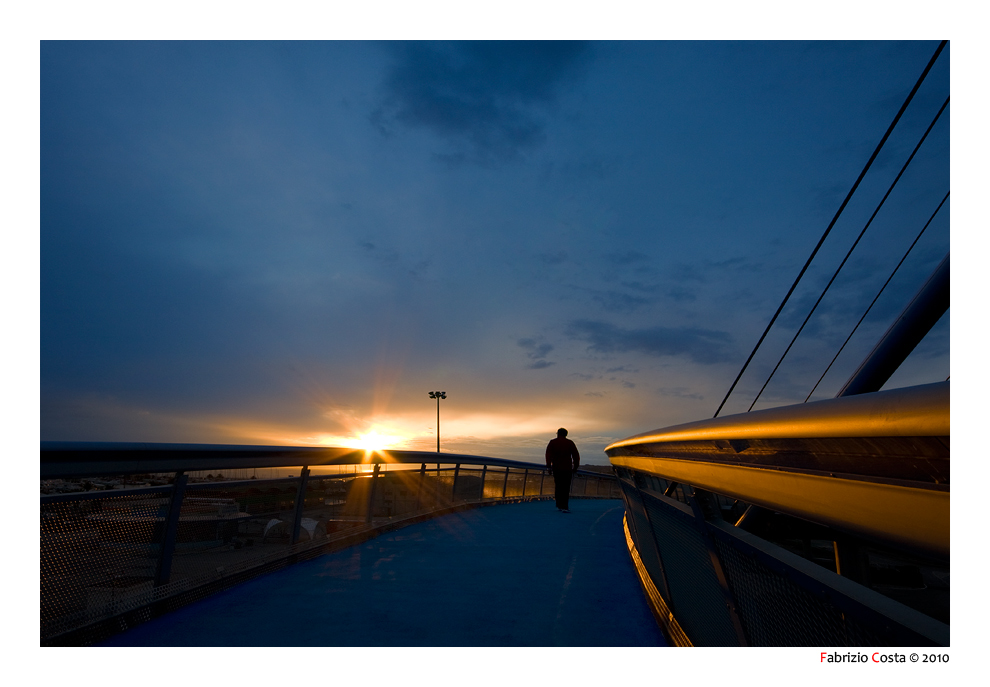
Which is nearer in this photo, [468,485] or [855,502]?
[855,502]

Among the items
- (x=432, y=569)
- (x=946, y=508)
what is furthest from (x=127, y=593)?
(x=946, y=508)

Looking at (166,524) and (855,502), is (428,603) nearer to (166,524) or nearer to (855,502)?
(166,524)

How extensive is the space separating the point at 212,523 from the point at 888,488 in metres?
4.95

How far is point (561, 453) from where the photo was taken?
11.2 meters

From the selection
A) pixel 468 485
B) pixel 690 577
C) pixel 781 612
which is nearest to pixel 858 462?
pixel 781 612

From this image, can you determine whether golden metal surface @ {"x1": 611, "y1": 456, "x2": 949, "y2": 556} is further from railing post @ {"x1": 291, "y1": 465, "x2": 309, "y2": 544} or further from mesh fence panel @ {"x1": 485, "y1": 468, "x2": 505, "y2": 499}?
mesh fence panel @ {"x1": 485, "y1": 468, "x2": 505, "y2": 499}

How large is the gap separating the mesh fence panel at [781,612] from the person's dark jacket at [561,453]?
8.97m

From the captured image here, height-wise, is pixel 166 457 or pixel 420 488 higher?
pixel 166 457

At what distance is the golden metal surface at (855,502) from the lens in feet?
2.98

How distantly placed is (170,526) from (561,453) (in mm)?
7979

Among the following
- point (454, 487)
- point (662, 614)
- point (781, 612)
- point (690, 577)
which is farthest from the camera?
point (454, 487)

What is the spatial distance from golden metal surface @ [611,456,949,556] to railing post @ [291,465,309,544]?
5.19 meters

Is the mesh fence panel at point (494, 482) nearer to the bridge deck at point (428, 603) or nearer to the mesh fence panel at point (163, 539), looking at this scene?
the bridge deck at point (428, 603)

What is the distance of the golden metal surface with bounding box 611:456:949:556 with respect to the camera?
907 millimetres
